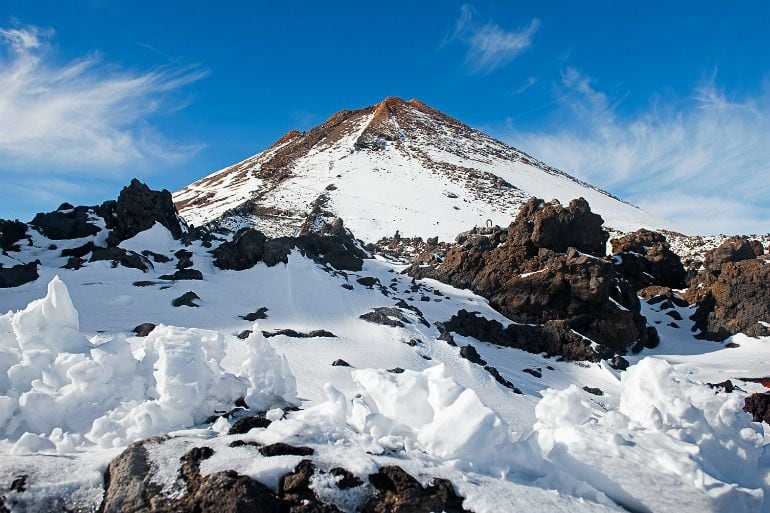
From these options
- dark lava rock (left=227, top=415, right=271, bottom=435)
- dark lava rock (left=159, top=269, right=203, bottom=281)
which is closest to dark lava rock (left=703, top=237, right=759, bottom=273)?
dark lava rock (left=159, top=269, right=203, bottom=281)

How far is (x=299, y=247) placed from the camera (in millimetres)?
24859

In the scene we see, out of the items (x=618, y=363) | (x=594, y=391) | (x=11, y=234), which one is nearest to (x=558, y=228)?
(x=618, y=363)

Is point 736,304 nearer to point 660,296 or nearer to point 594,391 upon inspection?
point 660,296

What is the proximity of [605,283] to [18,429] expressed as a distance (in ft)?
70.8

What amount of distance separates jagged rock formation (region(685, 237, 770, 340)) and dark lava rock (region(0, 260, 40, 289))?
90.0 feet

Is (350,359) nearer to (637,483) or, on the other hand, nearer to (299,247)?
(637,483)

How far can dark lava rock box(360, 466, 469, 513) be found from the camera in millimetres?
4688

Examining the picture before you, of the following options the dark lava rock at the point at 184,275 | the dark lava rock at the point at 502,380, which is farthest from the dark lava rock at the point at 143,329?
the dark lava rock at the point at 502,380

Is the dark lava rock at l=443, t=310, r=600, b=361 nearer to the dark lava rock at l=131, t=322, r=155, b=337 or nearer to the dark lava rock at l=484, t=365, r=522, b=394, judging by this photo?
the dark lava rock at l=484, t=365, r=522, b=394

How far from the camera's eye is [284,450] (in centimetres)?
525

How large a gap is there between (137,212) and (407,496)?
82.4 feet

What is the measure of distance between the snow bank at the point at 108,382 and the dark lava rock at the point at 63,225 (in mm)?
18844

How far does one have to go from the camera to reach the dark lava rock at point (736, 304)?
23234 millimetres

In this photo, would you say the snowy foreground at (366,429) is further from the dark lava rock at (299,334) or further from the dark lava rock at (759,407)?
the dark lava rock at (759,407)
